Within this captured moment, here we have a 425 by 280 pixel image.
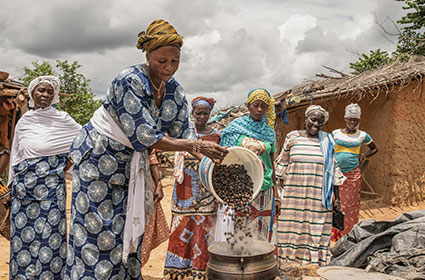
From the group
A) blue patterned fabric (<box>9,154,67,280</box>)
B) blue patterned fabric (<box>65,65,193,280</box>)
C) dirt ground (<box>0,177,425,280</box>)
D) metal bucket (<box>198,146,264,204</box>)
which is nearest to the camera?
blue patterned fabric (<box>65,65,193,280</box>)

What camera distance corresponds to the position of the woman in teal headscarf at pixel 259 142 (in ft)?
15.4

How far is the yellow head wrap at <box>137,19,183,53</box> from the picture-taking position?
2410mm

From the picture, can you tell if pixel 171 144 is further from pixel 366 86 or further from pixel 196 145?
pixel 366 86

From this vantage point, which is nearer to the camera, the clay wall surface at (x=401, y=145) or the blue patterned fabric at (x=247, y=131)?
the blue patterned fabric at (x=247, y=131)

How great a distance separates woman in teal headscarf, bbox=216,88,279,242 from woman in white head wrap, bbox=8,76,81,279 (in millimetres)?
1866

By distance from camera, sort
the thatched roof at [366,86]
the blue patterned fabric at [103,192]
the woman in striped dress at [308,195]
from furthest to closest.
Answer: the thatched roof at [366,86] < the woman in striped dress at [308,195] < the blue patterned fabric at [103,192]

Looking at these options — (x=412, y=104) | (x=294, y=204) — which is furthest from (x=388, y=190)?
(x=294, y=204)

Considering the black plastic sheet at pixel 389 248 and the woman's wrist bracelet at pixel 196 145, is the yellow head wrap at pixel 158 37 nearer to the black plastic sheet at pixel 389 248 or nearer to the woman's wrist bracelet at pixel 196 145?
the woman's wrist bracelet at pixel 196 145

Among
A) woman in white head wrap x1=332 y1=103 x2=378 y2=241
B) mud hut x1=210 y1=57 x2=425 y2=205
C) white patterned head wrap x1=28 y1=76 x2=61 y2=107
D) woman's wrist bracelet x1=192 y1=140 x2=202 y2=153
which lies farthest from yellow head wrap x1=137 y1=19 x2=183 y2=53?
mud hut x1=210 y1=57 x2=425 y2=205

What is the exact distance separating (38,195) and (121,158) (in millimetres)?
1717

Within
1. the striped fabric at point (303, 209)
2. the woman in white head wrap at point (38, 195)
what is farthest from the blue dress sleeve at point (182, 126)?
the striped fabric at point (303, 209)

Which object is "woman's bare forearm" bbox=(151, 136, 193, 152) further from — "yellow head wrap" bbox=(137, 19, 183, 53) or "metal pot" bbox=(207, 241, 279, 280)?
"metal pot" bbox=(207, 241, 279, 280)

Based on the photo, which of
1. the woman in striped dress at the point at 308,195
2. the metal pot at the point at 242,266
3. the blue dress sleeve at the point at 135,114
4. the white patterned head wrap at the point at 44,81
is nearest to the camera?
the blue dress sleeve at the point at 135,114

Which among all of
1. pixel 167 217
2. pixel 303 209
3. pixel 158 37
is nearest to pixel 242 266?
pixel 158 37
